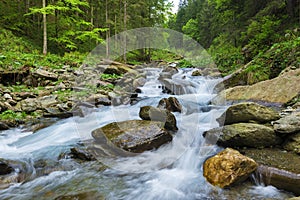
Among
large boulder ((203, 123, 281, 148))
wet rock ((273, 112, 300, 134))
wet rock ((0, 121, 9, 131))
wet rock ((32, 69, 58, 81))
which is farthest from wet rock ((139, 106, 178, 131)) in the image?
wet rock ((32, 69, 58, 81))

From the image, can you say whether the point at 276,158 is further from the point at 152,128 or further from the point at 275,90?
the point at 275,90

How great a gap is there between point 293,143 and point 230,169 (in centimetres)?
141

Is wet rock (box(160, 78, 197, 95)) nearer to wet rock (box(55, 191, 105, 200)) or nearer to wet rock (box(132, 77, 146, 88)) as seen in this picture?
wet rock (box(132, 77, 146, 88))

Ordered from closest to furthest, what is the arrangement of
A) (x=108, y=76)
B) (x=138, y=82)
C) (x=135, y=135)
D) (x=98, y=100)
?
1. (x=135, y=135)
2. (x=98, y=100)
3. (x=108, y=76)
4. (x=138, y=82)

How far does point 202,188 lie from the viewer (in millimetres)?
3078

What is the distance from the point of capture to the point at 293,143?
11.4 ft

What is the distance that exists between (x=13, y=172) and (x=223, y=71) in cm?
1263

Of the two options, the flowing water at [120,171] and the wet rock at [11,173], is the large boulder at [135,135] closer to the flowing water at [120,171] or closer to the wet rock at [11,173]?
the flowing water at [120,171]

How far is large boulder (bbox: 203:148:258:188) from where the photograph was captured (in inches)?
113

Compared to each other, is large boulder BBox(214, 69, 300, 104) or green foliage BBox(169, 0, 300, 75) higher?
green foliage BBox(169, 0, 300, 75)

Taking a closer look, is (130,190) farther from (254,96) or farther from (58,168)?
(254,96)

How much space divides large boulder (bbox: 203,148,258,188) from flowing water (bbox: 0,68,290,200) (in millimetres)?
106

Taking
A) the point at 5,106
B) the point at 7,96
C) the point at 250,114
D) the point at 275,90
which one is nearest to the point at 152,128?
the point at 250,114

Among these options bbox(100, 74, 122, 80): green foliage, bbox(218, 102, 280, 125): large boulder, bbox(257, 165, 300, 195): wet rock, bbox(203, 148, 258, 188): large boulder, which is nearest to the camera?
bbox(257, 165, 300, 195): wet rock
